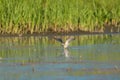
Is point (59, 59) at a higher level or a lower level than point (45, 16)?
lower

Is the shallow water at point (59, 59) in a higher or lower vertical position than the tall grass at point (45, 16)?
lower

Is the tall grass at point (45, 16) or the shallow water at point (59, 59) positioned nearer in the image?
the shallow water at point (59, 59)

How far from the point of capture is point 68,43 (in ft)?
53.5

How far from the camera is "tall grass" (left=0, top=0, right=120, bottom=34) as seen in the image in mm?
19594

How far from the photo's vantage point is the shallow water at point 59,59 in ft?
39.7

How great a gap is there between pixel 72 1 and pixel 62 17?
645mm

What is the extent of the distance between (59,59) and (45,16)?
5.78 meters

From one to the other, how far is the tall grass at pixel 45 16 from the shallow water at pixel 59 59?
31.2 inches

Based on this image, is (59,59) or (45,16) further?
(45,16)

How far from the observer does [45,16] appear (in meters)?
19.8

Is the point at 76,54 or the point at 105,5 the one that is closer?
the point at 76,54

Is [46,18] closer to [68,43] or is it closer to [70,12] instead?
[70,12]

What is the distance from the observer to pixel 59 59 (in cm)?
1417

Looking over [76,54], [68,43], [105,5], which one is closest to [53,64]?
[76,54]
